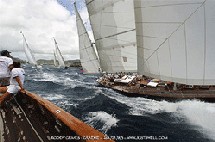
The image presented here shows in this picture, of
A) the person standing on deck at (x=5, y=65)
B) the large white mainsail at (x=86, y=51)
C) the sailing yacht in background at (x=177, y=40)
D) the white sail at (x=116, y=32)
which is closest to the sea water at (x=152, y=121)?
the white sail at (x=116, y=32)

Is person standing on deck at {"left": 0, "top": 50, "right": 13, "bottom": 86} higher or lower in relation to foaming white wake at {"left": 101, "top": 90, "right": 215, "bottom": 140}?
higher

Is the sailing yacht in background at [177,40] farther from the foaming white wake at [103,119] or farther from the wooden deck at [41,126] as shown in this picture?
the foaming white wake at [103,119]

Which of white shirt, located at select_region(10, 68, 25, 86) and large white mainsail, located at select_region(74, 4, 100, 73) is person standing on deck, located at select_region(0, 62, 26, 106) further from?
large white mainsail, located at select_region(74, 4, 100, 73)

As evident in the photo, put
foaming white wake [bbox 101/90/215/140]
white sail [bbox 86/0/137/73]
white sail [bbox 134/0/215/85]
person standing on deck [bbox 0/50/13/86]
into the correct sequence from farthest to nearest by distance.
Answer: foaming white wake [bbox 101/90/215/140], white sail [bbox 86/0/137/73], person standing on deck [bbox 0/50/13/86], white sail [bbox 134/0/215/85]

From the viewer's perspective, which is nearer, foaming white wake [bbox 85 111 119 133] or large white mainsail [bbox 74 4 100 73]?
foaming white wake [bbox 85 111 119 133]

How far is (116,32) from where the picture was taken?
12.2 meters

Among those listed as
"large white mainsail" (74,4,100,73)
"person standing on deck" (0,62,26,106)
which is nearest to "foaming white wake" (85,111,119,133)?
"person standing on deck" (0,62,26,106)

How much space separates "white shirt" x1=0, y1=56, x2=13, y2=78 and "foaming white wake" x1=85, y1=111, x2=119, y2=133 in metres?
7.31

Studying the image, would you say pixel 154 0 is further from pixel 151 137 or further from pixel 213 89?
pixel 213 89

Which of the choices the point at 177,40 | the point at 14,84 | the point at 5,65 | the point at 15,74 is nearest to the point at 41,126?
the point at 15,74

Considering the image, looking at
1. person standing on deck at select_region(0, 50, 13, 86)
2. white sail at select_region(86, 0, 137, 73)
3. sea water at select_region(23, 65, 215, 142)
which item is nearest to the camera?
person standing on deck at select_region(0, 50, 13, 86)

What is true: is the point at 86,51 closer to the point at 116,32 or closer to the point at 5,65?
the point at 116,32

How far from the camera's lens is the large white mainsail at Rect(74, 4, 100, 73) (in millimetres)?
35531

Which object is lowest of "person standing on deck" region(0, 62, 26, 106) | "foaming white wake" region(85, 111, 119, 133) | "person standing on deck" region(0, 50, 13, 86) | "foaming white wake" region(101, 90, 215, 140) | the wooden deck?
"foaming white wake" region(101, 90, 215, 140)
